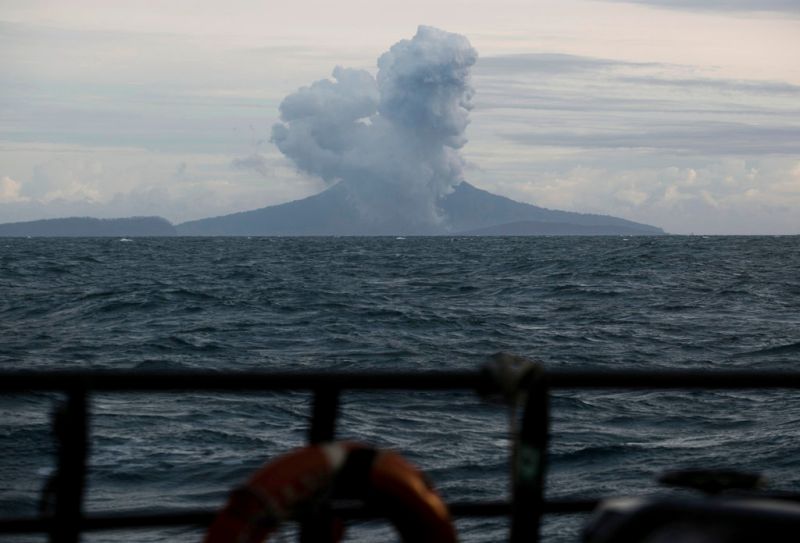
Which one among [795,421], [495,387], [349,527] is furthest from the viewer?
[795,421]

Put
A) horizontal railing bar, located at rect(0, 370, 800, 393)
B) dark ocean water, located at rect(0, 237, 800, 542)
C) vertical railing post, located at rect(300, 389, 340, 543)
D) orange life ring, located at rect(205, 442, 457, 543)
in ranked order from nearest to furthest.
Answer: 1. orange life ring, located at rect(205, 442, 457, 543)
2. horizontal railing bar, located at rect(0, 370, 800, 393)
3. vertical railing post, located at rect(300, 389, 340, 543)
4. dark ocean water, located at rect(0, 237, 800, 542)

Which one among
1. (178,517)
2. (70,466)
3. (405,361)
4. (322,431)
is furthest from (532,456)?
(405,361)

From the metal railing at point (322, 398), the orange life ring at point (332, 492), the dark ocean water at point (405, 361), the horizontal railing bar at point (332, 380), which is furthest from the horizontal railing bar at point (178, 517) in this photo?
the dark ocean water at point (405, 361)

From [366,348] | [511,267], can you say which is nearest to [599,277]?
[511,267]

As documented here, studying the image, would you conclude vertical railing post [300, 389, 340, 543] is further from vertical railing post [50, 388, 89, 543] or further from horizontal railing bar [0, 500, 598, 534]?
vertical railing post [50, 388, 89, 543]

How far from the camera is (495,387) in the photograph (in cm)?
358

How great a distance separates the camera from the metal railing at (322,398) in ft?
11.0

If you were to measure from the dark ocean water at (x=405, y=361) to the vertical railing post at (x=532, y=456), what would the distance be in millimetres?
6571

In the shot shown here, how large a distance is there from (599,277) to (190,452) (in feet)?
160

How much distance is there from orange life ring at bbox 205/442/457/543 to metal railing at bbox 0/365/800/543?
234 millimetres

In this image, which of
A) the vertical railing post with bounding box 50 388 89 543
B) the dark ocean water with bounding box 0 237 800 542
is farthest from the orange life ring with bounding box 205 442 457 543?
the dark ocean water with bounding box 0 237 800 542

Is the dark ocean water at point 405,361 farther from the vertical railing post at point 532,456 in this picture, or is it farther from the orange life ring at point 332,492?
the orange life ring at point 332,492

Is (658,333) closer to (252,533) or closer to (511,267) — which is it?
(252,533)

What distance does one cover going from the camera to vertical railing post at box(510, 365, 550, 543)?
142 inches
